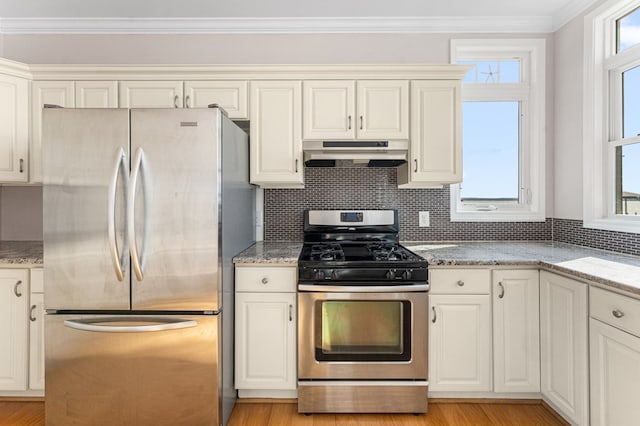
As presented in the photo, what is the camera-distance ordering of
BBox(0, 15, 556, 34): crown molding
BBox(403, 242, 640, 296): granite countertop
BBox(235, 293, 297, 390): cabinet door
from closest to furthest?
BBox(403, 242, 640, 296): granite countertop
BBox(235, 293, 297, 390): cabinet door
BBox(0, 15, 556, 34): crown molding

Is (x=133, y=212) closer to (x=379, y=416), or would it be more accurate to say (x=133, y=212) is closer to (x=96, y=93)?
(x=96, y=93)

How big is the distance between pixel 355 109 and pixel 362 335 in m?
1.50

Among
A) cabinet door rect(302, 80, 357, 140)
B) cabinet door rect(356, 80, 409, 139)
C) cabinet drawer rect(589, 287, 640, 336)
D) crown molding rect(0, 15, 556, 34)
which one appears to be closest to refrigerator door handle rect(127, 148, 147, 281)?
cabinet door rect(302, 80, 357, 140)

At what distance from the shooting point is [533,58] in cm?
290

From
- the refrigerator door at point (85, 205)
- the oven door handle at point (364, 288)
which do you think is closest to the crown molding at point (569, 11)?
the oven door handle at point (364, 288)

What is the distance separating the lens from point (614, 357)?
1.59 meters

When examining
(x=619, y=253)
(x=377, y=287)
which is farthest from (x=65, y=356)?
(x=619, y=253)

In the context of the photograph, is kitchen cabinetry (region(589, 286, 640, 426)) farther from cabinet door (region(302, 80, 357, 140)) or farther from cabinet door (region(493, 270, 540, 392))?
cabinet door (region(302, 80, 357, 140))

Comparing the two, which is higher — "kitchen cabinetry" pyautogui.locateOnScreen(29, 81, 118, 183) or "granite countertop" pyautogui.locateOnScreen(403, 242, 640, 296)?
"kitchen cabinetry" pyautogui.locateOnScreen(29, 81, 118, 183)

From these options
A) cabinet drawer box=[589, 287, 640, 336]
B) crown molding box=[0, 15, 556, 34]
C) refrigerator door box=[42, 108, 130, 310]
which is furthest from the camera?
crown molding box=[0, 15, 556, 34]

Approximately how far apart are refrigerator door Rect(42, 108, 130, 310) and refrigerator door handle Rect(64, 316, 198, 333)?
0.25 feet

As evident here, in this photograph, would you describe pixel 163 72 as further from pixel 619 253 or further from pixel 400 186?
pixel 619 253

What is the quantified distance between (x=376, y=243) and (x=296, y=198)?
72 centimetres

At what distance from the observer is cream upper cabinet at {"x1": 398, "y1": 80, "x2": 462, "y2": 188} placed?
8.39 feet
